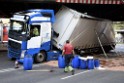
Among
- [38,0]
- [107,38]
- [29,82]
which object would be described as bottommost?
[29,82]

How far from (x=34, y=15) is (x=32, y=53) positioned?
96.4 inches

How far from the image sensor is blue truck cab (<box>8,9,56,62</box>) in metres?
23.2

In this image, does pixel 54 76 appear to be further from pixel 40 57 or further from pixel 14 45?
pixel 14 45

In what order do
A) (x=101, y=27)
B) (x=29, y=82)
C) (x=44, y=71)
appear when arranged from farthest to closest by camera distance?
1. (x=101, y=27)
2. (x=44, y=71)
3. (x=29, y=82)

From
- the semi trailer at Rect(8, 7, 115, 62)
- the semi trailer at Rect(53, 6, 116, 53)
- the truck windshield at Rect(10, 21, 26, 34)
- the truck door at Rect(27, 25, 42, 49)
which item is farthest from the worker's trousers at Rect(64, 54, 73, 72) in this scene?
the semi trailer at Rect(53, 6, 116, 53)

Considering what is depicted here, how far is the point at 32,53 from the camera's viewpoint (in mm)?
23484

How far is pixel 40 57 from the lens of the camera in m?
24.1

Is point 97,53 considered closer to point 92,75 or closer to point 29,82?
point 92,75

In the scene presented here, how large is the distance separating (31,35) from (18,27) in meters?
1.14

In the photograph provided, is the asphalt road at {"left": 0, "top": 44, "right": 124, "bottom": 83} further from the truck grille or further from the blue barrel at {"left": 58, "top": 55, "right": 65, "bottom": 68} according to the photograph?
the truck grille

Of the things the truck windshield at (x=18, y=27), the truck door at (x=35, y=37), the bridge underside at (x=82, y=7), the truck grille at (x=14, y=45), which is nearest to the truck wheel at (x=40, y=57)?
the truck door at (x=35, y=37)

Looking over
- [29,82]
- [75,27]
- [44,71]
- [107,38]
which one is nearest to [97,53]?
[107,38]

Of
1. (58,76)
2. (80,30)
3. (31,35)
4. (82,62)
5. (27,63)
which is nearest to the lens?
(58,76)

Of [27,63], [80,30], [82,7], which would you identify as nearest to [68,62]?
[27,63]
